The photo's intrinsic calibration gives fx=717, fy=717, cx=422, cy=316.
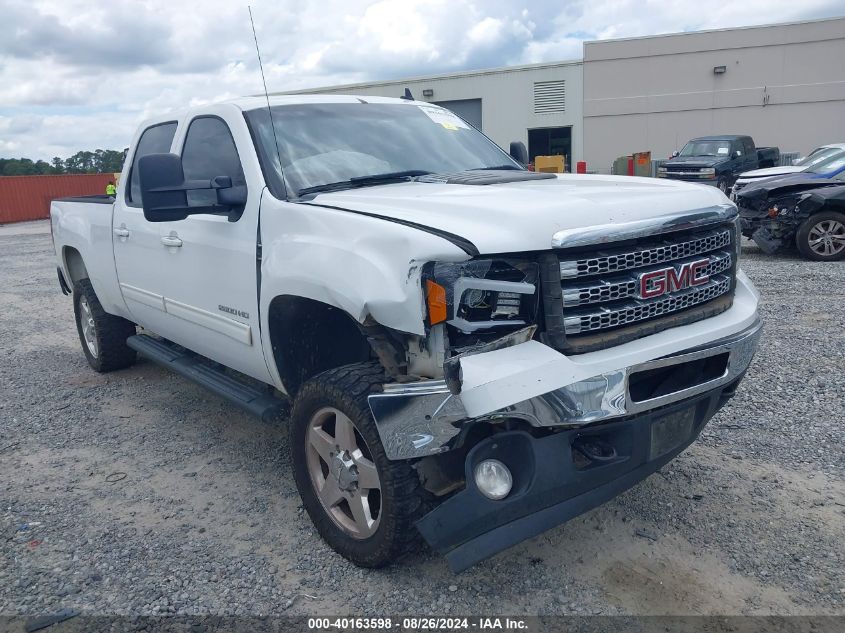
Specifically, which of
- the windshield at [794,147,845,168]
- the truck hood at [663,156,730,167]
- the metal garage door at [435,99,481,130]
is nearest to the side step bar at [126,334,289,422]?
the windshield at [794,147,845,168]

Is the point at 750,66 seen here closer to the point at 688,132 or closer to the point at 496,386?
the point at 688,132

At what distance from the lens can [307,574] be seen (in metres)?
3.02

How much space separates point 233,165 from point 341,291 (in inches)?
56.5

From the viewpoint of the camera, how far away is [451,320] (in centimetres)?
247

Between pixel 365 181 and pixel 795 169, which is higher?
pixel 365 181

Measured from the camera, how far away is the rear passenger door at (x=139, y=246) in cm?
450

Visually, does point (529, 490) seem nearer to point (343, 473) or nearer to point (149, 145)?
point (343, 473)

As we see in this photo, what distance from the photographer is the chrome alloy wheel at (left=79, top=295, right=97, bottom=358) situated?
5.98 meters

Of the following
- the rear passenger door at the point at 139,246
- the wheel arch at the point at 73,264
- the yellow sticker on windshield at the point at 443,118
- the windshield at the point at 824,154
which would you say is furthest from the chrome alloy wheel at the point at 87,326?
the windshield at the point at 824,154

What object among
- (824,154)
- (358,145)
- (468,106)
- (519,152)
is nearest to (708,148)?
(824,154)

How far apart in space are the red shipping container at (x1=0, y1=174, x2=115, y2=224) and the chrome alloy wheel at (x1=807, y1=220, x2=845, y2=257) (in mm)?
29162

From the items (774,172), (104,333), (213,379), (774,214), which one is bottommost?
(104,333)

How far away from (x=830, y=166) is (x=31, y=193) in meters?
33.2

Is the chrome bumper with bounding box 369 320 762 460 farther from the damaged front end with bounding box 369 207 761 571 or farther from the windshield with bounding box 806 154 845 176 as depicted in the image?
the windshield with bounding box 806 154 845 176
